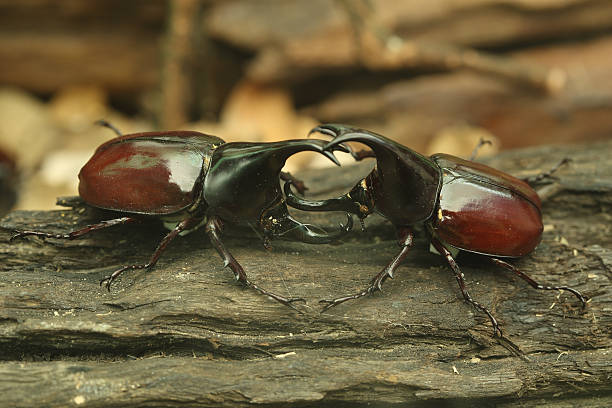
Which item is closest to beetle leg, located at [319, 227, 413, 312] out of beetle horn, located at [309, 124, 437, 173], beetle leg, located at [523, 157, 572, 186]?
beetle horn, located at [309, 124, 437, 173]

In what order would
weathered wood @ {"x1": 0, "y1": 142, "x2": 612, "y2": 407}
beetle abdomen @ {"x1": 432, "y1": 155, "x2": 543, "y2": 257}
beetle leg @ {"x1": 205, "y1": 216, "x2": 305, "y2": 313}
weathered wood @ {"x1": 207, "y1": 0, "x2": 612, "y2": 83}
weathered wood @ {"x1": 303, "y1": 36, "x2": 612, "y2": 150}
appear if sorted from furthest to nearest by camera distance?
weathered wood @ {"x1": 303, "y1": 36, "x2": 612, "y2": 150}, weathered wood @ {"x1": 207, "y1": 0, "x2": 612, "y2": 83}, beetle abdomen @ {"x1": 432, "y1": 155, "x2": 543, "y2": 257}, beetle leg @ {"x1": 205, "y1": 216, "x2": 305, "y2": 313}, weathered wood @ {"x1": 0, "y1": 142, "x2": 612, "y2": 407}

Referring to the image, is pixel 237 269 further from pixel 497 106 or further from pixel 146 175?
pixel 497 106

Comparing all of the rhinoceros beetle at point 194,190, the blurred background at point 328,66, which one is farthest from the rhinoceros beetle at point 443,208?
the blurred background at point 328,66

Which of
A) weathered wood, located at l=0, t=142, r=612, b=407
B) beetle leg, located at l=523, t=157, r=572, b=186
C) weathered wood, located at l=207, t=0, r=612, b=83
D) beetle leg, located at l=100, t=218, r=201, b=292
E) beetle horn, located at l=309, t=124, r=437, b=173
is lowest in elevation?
weathered wood, located at l=0, t=142, r=612, b=407

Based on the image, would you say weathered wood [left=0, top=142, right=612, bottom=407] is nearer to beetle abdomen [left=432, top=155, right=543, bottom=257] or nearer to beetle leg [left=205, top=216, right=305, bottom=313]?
beetle leg [left=205, top=216, right=305, bottom=313]

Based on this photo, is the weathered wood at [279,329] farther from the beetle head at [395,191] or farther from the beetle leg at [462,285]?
the beetle head at [395,191]

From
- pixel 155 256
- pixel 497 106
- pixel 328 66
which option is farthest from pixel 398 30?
pixel 155 256

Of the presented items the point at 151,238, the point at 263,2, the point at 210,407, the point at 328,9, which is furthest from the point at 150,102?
the point at 210,407
